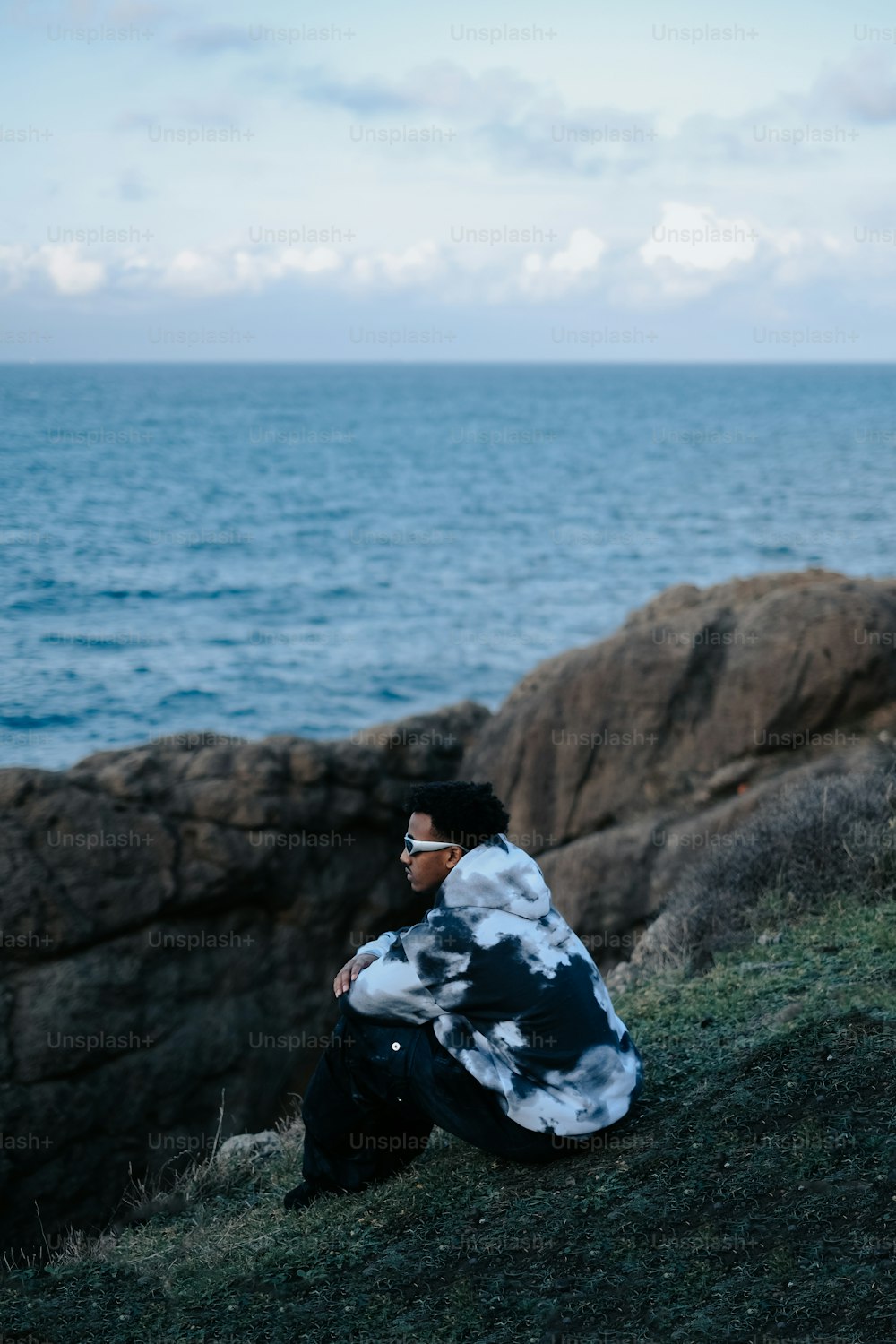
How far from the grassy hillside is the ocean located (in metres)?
17.9

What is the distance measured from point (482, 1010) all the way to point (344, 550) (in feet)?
131

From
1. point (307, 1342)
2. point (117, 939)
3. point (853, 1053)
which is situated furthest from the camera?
point (117, 939)

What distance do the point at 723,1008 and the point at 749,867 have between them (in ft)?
6.84

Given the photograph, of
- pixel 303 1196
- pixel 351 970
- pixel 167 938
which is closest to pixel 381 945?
pixel 351 970

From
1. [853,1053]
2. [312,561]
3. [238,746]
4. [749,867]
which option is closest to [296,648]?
[312,561]

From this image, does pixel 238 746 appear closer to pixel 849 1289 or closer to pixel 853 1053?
pixel 853 1053

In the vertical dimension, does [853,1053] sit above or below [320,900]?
above

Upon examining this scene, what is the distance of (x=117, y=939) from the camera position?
10.7m

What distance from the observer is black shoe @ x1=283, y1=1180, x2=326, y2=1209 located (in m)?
5.31

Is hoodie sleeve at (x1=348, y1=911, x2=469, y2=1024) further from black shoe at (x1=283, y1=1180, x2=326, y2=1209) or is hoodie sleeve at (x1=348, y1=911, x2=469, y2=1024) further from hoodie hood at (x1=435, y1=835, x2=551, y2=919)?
black shoe at (x1=283, y1=1180, x2=326, y2=1209)

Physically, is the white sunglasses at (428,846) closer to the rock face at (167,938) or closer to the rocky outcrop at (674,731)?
the rock face at (167,938)

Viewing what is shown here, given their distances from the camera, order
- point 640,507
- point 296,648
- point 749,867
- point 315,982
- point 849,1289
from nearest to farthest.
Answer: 1. point 849,1289
2. point 749,867
3. point 315,982
4. point 296,648
5. point 640,507

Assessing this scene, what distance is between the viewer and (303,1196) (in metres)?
5.33

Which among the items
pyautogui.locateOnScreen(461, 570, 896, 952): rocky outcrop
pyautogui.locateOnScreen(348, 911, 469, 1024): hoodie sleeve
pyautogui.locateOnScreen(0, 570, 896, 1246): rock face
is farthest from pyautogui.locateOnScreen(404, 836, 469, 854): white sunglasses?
pyautogui.locateOnScreen(461, 570, 896, 952): rocky outcrop
